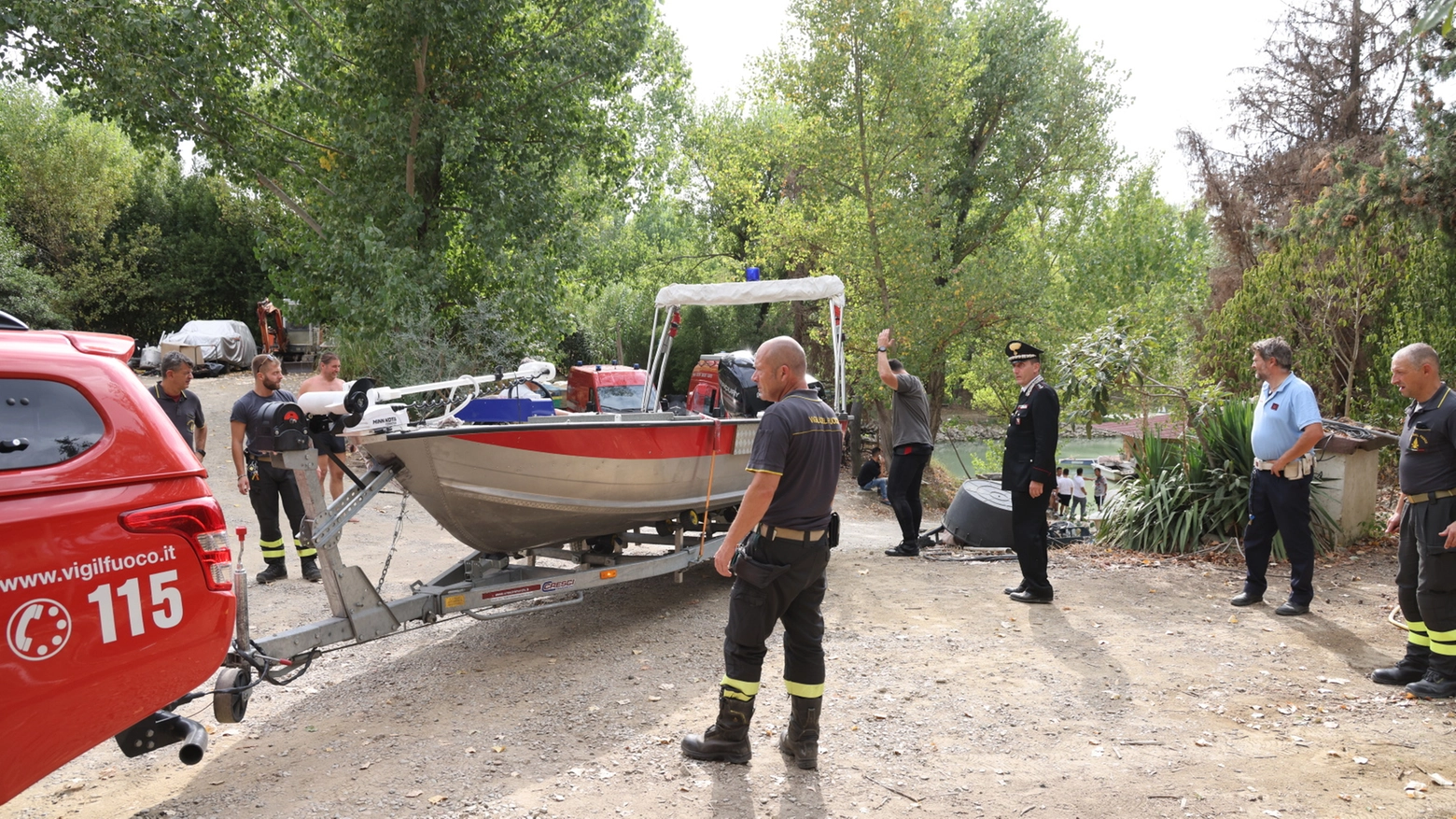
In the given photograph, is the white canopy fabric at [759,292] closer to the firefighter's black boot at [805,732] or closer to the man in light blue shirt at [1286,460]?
the man in light blue shirt at [1286,460]

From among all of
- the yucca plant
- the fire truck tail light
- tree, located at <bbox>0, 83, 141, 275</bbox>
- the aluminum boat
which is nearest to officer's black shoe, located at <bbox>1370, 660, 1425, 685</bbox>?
the yucca plant

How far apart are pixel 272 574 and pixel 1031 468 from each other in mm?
5889

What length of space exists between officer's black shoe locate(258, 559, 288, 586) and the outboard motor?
450cm

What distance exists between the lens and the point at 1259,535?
6.54 metres

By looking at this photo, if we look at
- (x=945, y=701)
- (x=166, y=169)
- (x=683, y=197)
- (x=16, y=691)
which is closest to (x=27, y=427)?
(x=16, y=691)

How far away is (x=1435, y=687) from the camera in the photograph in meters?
4.73

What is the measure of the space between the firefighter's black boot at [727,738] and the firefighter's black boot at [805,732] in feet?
0.65

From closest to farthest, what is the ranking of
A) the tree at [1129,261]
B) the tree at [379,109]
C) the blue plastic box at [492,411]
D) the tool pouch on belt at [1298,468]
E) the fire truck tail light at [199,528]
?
1. the fire truck tail light at [199,528]
2. the blue plastic box at [492,411]
3. the tool pouch on belt at [1298,468]
4. the tree at [379,109]
5. the tree at [1129,261]

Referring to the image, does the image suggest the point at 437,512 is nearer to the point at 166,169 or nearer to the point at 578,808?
the point at 578,808

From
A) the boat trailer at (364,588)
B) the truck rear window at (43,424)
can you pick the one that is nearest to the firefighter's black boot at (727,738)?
the boat trailer at (364,588)

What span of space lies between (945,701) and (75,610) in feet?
12.5

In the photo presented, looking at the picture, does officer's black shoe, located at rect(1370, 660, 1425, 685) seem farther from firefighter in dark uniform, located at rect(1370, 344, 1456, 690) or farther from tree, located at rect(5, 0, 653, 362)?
tree, located at rect(5, 0, 653, 362)

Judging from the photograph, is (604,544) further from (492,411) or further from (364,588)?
(364,588)

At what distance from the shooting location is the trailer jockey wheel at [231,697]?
3.75m
